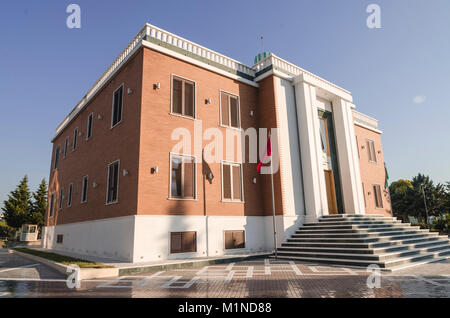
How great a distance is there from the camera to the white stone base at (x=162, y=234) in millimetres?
10453

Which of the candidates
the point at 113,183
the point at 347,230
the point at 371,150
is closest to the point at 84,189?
the point at 113,183

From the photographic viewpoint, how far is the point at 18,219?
3856 centimetres

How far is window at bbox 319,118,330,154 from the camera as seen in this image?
17062 millimetres

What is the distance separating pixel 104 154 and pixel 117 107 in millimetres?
2524

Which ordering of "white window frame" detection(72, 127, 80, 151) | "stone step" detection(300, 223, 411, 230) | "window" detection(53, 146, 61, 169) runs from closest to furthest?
1. "stone step" detection(300, 223, 411, 230)
2. "white window frame" detection(72, 127, 80, 151)
3. "window" detection(53, 146, 61, 169)

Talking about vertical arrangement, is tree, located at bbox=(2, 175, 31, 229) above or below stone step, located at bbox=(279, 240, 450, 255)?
above

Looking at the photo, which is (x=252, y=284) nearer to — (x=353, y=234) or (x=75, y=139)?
(x=353, y=234)

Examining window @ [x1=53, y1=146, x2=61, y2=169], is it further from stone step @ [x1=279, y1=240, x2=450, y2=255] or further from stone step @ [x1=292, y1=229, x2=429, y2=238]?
stone step @ [x1=292, y1=229, x2=429, y2=238]

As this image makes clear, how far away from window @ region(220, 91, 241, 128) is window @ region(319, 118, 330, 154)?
229 inches

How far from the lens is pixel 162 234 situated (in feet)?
35.6

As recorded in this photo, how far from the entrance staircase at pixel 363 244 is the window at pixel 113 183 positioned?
7.80m

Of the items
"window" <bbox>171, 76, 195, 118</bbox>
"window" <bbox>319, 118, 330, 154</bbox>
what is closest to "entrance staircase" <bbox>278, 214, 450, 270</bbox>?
"window" <bbox>319, 118, 330, 154</bbox>

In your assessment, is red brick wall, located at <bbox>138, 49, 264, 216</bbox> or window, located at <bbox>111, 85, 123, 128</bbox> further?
window, located at <bbox>111, 85, 123, 128</bbox>

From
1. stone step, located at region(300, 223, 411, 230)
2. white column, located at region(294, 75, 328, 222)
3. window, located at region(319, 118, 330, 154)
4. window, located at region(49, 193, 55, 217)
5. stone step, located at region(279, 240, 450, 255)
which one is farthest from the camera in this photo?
window, located at region(49, 193, 55, 217)
